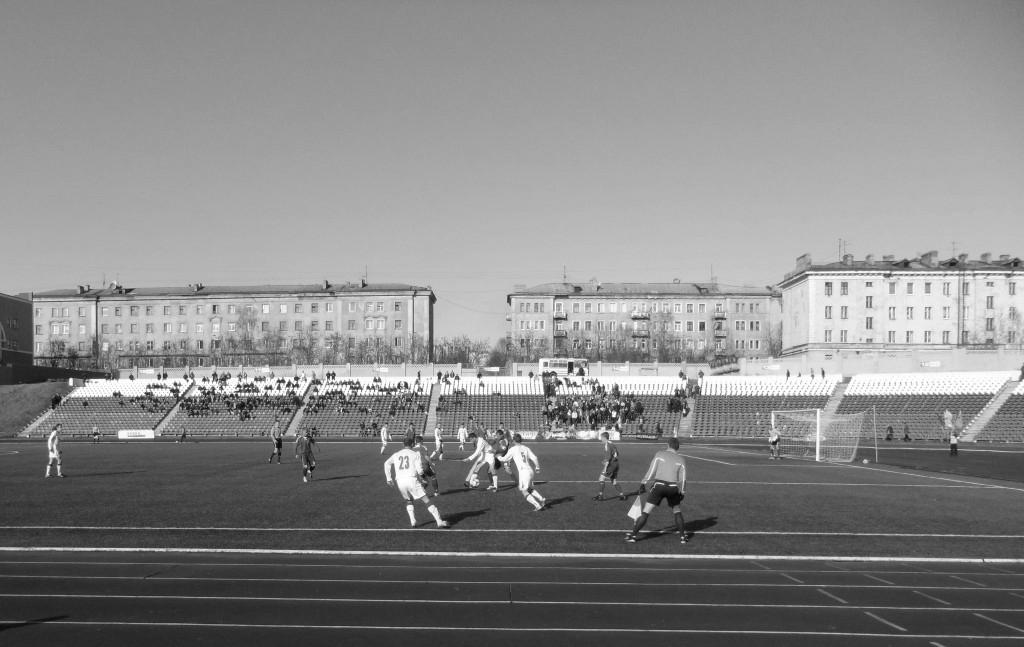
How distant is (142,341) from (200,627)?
397 feet

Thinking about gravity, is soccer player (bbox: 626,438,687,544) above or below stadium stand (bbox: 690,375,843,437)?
above

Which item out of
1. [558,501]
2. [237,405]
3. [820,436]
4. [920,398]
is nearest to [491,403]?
[237,405]

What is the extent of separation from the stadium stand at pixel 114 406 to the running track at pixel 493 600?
55.4m

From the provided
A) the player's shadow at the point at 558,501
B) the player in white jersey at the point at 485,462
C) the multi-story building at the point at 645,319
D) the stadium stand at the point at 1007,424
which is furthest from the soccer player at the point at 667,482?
the multi-story building at the point at 645,319

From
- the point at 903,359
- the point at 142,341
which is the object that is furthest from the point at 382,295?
the point at 903,359

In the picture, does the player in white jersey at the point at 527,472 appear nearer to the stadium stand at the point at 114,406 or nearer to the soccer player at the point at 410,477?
the soccer player at the point at 410,477

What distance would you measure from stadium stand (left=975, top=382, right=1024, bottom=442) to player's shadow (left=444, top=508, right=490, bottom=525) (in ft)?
150

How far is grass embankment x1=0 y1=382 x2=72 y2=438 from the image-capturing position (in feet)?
218

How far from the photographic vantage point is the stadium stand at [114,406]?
212 feet

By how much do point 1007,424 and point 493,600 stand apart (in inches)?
2101

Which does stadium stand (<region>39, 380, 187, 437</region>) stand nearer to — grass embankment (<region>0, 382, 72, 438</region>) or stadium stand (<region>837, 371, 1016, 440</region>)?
grass embankment (<region>0, 382, 72, 438</region>)

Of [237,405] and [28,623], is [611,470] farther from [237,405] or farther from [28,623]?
[237,405]

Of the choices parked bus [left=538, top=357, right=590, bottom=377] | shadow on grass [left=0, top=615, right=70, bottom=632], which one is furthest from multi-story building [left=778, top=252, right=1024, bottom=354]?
shadow on grass [left=0, top=615, right=70, bottom=632]

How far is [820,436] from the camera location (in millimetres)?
43469
